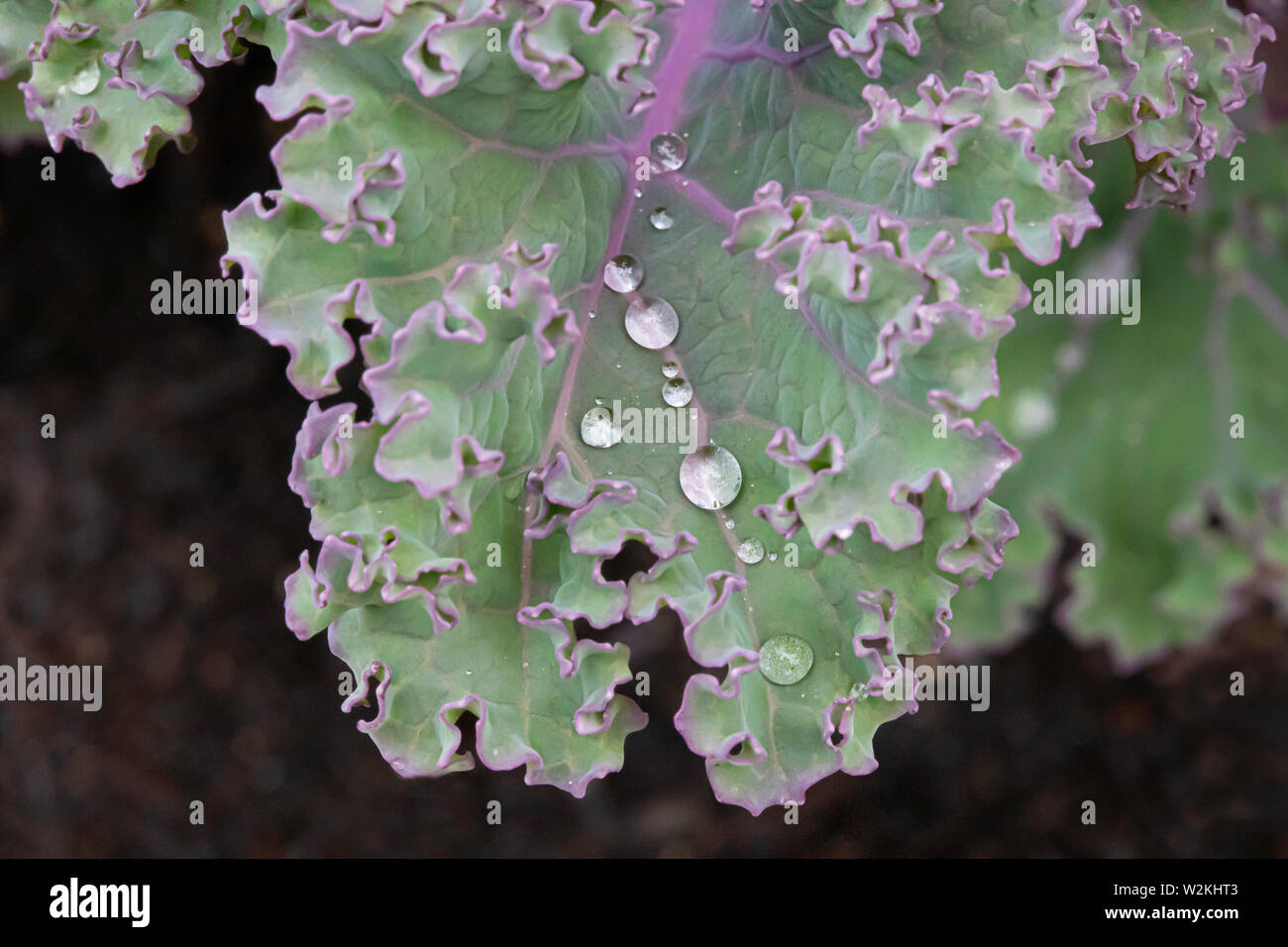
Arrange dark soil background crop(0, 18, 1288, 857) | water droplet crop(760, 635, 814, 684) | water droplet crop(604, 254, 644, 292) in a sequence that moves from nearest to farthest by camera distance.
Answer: water droplet crop(760, 635, 814, 684) → water droplet crop(604, 254, 644, 292) → dark soil background crop(0, 18, 1288, 857)

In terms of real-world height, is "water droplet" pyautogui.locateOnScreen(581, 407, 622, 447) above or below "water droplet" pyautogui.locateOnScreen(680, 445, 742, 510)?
above

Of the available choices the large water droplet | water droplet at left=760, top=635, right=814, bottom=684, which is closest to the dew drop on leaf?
the large water droplet

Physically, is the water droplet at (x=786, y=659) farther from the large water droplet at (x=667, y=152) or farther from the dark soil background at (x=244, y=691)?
the dark soil background at (x=244, y=691)

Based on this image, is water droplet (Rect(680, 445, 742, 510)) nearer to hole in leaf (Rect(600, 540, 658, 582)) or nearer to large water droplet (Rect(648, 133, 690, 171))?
large water droplet (Rect(648, 133, 690, 171))

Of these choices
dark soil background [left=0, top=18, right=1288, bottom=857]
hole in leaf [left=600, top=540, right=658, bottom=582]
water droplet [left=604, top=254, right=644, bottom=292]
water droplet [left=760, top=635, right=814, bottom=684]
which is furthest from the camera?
dark soil background [left=0, top=18, right=1288, bottom=857]

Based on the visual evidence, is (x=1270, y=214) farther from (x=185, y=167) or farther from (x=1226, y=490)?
(x=185, y=167)

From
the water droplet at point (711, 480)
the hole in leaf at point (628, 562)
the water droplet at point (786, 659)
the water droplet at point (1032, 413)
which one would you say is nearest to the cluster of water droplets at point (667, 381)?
the water droplet at point (711, 480)

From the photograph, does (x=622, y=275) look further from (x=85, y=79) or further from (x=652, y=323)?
(x=85, y=79)
